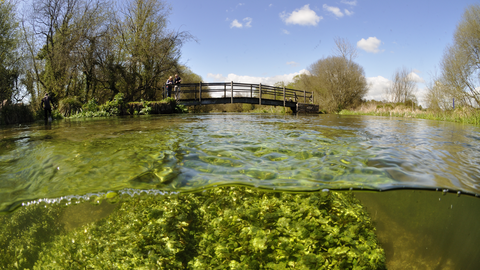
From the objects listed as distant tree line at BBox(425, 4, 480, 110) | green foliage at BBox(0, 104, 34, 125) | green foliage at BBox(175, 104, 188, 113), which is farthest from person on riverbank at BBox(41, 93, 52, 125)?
distant tree line at BBox(425, 4, 480, 110)

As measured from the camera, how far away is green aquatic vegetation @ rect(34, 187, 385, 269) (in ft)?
6.40

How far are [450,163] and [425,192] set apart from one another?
44.6 inches

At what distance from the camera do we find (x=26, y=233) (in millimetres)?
2143

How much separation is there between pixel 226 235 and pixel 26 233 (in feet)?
5.60

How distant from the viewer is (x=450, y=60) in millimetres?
14008

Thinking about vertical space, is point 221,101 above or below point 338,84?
below

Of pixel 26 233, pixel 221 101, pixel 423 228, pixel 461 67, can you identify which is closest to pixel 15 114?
pixel 221 101

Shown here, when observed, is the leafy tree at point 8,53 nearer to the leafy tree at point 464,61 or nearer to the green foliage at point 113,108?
the green foliage at point 113,108

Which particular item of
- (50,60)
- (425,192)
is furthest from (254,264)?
(50,60)

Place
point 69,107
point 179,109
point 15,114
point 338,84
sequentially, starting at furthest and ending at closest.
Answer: point 338,84 → point 179,109 → point 69,107 → point 15,114

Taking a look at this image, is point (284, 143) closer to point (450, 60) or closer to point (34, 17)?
point (450, 60)

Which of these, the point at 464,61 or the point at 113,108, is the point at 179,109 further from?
the point at 464,61

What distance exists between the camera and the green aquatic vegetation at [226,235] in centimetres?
195

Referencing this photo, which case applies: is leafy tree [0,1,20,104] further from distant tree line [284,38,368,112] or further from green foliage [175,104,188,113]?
distant tree line [284,38,368,112]
